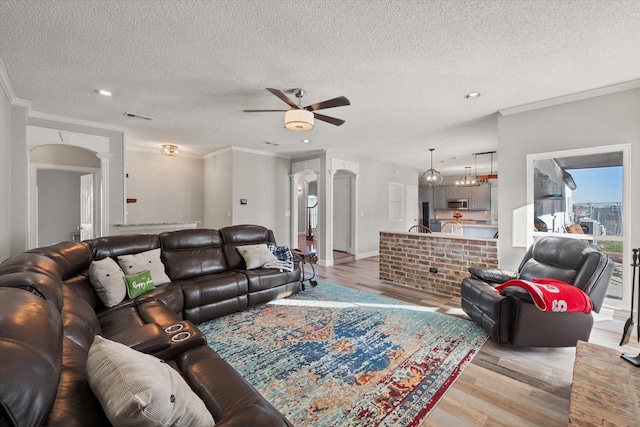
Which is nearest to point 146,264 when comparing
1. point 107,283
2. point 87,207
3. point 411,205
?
point 107,283

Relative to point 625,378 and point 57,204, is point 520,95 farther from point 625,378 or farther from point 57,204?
point 57,204

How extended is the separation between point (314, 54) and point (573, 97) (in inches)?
121

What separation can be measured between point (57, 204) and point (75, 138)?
3304mm

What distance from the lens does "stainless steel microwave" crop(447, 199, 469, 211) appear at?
34.1 ft

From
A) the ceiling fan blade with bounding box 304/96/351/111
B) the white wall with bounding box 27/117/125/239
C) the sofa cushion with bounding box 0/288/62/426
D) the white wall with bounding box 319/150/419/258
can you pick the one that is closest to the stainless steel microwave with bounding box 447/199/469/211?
the white wall with bounding box 319/150/419/258

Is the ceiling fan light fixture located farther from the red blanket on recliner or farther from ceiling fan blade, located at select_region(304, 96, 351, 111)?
the red blanket on recliner

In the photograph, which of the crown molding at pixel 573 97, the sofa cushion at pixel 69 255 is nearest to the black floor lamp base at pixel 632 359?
the crown molding at pixel 573 97

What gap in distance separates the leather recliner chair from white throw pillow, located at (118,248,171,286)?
3.37 m

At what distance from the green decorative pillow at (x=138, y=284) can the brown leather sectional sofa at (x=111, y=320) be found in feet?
0.25

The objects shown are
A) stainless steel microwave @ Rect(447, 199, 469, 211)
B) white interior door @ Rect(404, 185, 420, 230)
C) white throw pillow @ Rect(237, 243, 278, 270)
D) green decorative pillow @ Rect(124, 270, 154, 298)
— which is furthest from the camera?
stainless steel microwave @ Rect(447, 199, 469, 211)

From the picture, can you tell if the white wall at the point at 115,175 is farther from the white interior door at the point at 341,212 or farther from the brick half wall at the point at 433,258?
the white interior door at the point at 341,212

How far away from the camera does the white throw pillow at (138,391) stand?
2.64ft

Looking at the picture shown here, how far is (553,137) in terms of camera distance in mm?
3438

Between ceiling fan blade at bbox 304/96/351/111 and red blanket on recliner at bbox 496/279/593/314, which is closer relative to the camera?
red blanket on recliner at bbox 496/279/593/314
